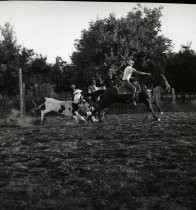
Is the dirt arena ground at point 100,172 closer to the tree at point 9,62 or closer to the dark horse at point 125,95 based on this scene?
the tree at point 9,62

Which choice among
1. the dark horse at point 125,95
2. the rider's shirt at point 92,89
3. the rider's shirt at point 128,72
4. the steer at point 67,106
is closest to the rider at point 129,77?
the rider's shirt at point 128,72

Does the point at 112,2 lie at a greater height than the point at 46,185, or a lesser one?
greater

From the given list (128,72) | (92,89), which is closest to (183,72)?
(128,72)

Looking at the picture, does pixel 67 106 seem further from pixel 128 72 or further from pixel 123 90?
pixel 128 72

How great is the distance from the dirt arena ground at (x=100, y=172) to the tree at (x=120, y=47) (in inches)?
69.4

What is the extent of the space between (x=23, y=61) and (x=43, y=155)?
191cm

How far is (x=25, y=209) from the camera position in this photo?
312cm

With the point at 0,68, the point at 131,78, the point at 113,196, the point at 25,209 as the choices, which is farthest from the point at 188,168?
the point at 131,78

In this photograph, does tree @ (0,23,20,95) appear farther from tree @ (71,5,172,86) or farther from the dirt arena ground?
tree @ (71,5,172,86)

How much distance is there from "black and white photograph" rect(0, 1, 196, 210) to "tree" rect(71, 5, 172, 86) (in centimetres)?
4

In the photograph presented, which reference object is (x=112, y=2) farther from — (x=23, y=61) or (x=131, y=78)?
(x=131, y=78)

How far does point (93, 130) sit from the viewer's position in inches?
258

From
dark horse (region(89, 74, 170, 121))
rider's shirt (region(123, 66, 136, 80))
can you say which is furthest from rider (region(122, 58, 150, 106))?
dark horse (region(89, 74, 170, 121))

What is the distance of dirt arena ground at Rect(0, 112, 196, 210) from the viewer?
3242mm
